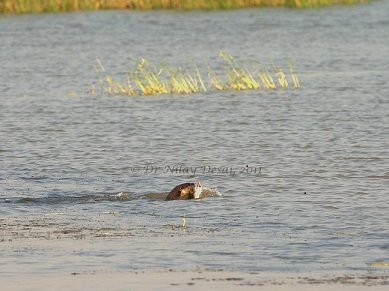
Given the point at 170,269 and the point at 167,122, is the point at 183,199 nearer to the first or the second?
the point at 170,269

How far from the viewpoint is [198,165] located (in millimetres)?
17938

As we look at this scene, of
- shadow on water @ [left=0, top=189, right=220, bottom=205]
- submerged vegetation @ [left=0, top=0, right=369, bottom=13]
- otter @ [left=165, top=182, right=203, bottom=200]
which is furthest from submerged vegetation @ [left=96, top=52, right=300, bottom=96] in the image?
submerged vegetation @ [left=0, top=0, right=369, bottom=13]

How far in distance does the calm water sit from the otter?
20 centimetres

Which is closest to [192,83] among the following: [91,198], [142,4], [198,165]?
[198,165]

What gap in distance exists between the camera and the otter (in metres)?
14.6

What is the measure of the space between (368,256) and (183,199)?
3.95 m

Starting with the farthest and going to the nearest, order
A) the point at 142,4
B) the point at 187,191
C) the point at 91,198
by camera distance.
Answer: the point at 142,4 → the point at 91,198 → the point at 187,191

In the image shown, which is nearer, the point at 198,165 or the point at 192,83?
the point at 198,165

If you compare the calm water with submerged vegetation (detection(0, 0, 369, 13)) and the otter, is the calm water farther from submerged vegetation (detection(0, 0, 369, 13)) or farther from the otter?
submerged vegetation (detection(0, 0, 369, 13))

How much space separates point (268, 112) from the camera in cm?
2455

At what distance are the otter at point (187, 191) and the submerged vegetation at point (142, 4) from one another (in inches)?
1429

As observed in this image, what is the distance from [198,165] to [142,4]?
1372 inches

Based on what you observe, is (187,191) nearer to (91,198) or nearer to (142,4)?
(91,198)

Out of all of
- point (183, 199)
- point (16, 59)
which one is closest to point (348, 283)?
point (183, 199)
